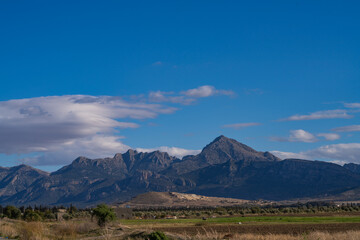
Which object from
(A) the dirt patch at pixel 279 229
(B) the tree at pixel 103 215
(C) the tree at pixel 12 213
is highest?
(B) the tree at pixel 103 215

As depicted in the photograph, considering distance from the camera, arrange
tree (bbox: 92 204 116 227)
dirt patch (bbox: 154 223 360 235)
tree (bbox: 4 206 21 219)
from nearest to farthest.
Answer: dirt patch (bbox: 154 223 360 235)
tree (bbox: 92 204 116 227)
tree (bbox: 4 206 21 219)

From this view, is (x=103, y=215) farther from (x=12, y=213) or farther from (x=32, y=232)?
(x=12, y=213)

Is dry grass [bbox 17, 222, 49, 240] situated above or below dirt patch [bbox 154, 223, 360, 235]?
above

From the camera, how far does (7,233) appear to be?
3669cm

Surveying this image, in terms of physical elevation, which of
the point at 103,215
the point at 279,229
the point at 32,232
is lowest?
the point at 279,229

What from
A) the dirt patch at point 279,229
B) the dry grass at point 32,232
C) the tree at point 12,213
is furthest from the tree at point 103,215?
the tree at point 12,213

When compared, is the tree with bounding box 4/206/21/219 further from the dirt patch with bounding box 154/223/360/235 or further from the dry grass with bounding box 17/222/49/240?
the dry grass with bounding box 17/222/49/240

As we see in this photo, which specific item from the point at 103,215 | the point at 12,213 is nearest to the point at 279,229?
the point at 103,215

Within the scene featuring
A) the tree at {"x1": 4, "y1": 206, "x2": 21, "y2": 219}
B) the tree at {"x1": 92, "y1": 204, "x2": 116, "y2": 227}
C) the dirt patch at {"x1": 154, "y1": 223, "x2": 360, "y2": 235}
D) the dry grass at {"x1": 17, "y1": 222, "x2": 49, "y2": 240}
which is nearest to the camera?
the dry grass at {"x1": 17, "y1": 222, "x2": 49, "y2": 240}

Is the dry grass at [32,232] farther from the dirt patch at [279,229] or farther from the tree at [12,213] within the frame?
the tree at [12,213]

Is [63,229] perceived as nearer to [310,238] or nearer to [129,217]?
[310,238]

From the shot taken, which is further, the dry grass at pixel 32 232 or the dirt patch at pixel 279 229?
the dirt patch at pixel 279 229

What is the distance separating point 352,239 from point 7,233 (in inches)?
1040

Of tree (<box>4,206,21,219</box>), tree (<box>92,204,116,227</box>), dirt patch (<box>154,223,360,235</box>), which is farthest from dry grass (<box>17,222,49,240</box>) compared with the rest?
tree (<box>4,206,21,219</box>)
